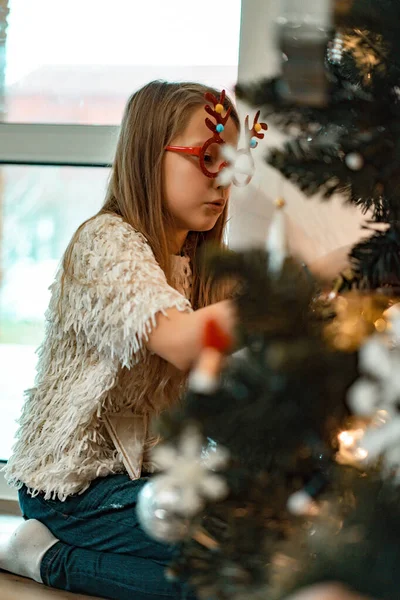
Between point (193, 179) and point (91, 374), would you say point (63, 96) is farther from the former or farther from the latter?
point (91, 374)

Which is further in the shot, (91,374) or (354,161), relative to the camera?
(91,374)

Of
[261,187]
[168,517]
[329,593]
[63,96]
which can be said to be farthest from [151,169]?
[329,593]

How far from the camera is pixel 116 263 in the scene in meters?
0.96

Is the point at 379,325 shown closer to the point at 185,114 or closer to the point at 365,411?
the point at 365,411

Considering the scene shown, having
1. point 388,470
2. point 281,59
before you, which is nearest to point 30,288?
point 281,59

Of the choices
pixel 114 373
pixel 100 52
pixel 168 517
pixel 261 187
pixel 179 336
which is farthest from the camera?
pixel 100 52

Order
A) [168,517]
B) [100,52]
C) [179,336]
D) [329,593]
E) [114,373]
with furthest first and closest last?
[100,52] < [114,373] < [179,336] < [168,517] < [329,593]

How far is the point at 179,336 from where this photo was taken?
859 millimetres

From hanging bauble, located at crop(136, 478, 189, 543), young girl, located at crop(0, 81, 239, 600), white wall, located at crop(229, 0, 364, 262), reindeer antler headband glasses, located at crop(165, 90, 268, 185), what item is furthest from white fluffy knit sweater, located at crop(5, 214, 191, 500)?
hanging bauble, located at crop(136, 478, 189, 543)

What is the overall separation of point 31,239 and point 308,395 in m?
1.03

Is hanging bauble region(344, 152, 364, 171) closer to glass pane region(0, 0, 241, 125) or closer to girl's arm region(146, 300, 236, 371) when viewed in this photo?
girl's arm region(146, 300, 236, 371)

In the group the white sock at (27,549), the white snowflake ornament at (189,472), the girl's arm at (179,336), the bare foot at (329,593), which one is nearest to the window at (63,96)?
the white sock at (27,549)

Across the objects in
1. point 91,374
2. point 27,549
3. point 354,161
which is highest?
Answer: point 354,161

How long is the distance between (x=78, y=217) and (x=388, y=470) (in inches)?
40.2
